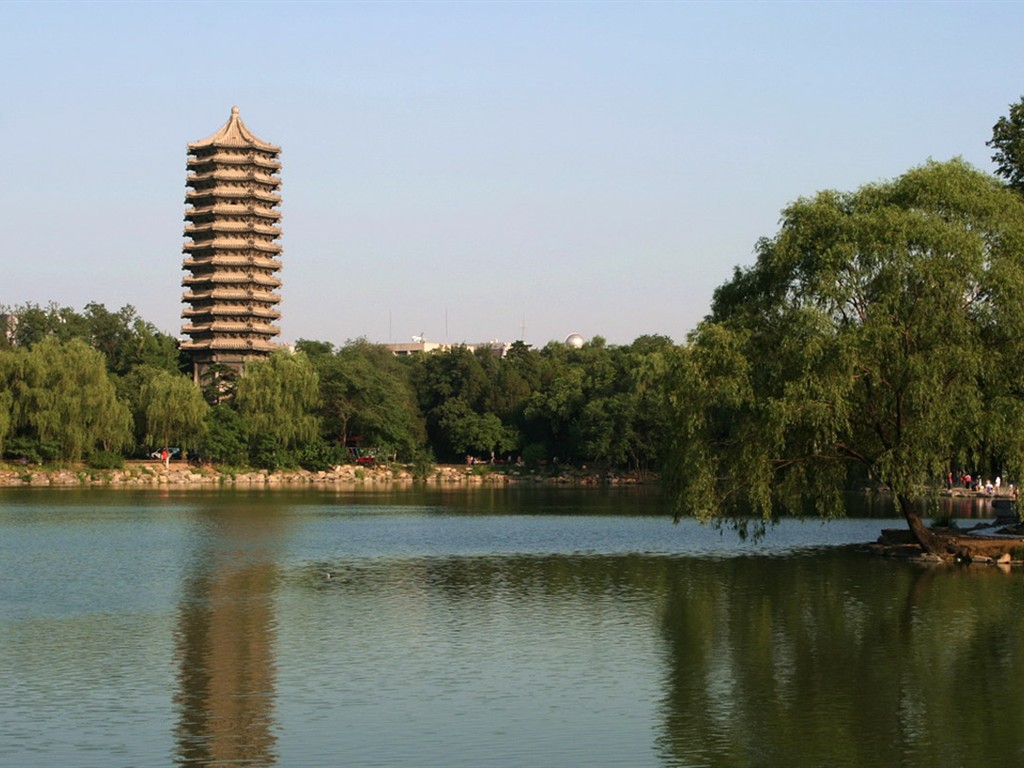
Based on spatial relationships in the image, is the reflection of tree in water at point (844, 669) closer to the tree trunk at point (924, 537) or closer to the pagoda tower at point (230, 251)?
the tree trunk at point (924, 537)

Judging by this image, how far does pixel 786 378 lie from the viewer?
99.8ft

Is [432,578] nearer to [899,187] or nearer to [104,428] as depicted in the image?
[899,187]

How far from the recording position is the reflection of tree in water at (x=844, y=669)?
1427 centimetres

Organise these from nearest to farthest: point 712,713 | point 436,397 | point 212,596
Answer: point 712,713 → point 212,596 → point 436,397

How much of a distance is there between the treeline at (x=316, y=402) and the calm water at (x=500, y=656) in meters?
38.8

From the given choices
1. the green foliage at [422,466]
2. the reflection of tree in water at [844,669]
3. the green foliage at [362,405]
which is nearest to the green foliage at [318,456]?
the green foliage at [362,405]

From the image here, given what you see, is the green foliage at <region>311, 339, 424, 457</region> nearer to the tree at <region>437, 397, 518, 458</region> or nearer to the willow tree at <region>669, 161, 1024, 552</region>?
the tree at <region>437, 397, 518, 458</region>

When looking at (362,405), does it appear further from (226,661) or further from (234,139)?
(226,661)

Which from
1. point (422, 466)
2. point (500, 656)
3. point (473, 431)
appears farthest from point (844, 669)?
point (473, 431)

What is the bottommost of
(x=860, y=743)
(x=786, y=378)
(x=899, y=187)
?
(x=860, y=743)

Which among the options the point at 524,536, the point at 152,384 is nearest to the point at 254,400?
the point at 152,384

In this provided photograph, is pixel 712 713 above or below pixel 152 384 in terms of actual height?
below

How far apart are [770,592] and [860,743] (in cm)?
1276

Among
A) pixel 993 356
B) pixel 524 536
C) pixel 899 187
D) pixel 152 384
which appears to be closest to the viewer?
pixel 993 356
